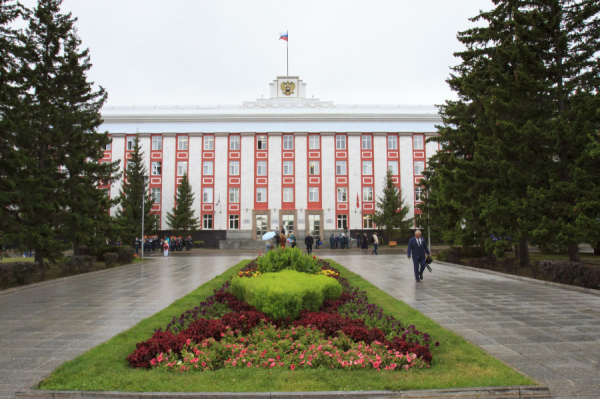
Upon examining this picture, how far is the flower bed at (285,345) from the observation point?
5.05 meters

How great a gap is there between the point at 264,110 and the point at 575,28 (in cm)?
3973

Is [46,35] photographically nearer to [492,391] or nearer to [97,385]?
[97,385]

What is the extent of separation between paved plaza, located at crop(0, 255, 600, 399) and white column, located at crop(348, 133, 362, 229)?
35168 mm

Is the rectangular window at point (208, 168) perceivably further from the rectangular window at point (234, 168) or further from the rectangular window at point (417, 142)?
the rectangular window at point (417, 142)

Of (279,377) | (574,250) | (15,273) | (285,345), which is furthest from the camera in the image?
(574,250)

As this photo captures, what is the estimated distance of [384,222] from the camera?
45531 mm

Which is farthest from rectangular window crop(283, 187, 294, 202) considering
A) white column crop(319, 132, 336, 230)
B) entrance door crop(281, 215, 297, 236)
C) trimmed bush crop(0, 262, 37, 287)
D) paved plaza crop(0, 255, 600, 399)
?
trimmed bush crop(0, 262, 37, 287)

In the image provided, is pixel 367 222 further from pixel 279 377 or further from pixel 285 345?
pixel 279 377

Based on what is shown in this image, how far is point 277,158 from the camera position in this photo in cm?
5059

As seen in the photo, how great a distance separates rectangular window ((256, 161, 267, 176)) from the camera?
5059cm

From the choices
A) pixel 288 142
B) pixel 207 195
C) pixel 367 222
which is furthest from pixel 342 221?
pixel 207 195

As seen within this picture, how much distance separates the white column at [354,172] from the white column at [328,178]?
6.57ft

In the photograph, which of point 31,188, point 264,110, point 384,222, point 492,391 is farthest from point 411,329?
point 264,110

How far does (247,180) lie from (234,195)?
2.35 m
